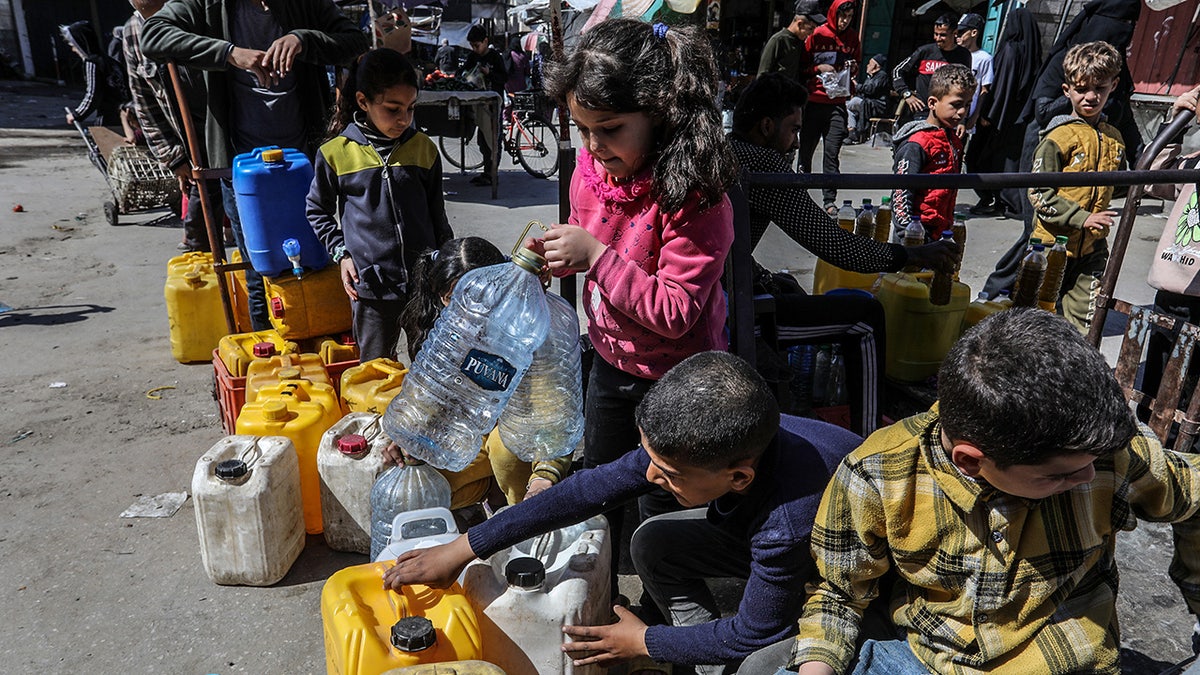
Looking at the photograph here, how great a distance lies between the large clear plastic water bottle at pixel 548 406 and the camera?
9.20 feet

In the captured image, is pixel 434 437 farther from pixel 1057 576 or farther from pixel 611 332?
pixel 1057 576

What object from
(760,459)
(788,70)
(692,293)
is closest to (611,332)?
(692,293)

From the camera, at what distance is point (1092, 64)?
4.12m

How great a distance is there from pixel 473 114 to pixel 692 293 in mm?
7864

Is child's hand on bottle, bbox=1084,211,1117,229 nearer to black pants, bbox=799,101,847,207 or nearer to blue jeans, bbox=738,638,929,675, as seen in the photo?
blue jeans, bbox=738,638,929,675

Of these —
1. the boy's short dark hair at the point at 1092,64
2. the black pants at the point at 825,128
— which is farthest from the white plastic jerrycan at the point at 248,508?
the black pants at the point at 825,128

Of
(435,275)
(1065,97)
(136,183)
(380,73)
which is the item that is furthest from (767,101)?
(136,183)

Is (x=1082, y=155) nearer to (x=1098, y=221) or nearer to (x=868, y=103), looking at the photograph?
(x=1098, y=221)

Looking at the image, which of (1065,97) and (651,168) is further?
(1065,97)

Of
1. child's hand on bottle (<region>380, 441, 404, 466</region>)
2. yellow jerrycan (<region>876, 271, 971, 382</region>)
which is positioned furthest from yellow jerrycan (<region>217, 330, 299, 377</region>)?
yellow jerrycan (<region>876, 271, 971, 382</region>)

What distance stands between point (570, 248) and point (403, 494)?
115 centimetres

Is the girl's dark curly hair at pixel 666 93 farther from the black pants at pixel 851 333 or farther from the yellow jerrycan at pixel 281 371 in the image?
the yellow jerrycan at pixel 281 371

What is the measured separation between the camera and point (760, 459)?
1866 mm

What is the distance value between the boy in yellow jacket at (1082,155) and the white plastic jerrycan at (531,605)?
3.37 meters
